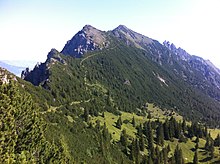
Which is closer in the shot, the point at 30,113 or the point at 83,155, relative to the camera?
the point at 30,113

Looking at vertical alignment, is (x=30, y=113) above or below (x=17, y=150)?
above

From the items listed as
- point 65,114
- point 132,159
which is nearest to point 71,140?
point 65,114

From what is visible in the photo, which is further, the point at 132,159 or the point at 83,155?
the point at 132,159

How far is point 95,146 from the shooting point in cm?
17925

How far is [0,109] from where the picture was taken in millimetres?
63750

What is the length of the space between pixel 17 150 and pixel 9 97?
12.0 meters

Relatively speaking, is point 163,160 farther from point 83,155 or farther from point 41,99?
point 41,99

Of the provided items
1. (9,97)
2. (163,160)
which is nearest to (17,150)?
(9,97)

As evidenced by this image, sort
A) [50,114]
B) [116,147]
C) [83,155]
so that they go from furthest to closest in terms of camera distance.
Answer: [116,147]
[50,114]
[83,155]

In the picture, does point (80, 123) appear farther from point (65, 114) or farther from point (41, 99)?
point (41, 99)

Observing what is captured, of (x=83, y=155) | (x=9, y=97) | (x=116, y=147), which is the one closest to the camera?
(x=9, y=97)

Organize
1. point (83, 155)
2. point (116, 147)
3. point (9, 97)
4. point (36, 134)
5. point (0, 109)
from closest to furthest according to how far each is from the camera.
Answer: point (0, 109) < point (9, 97) < point (36, 134) < point (83, 155) < point (116, 147)

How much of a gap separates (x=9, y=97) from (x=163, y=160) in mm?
144836

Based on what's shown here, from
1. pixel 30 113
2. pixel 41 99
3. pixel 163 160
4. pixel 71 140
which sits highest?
pixel 41 99
